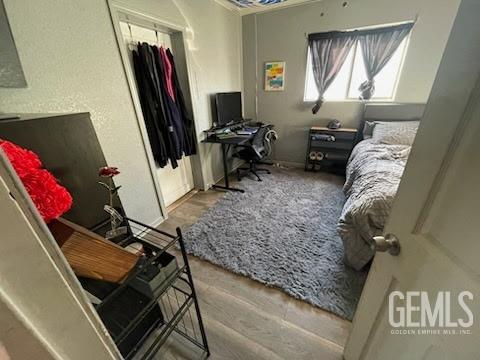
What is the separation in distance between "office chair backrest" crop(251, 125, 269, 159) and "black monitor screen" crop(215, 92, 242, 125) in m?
0.54

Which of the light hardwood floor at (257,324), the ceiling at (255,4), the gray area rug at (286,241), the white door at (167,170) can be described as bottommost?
the light hardwood floor at (257,324)

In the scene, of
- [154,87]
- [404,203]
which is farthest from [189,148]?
[404,203]

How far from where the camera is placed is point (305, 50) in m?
3.15

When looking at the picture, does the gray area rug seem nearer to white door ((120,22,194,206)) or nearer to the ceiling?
white door ((120,22,194,206))

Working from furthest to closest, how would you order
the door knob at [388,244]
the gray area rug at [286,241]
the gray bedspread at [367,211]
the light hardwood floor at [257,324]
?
1. the gray area rug at [286,241]
2. the gray bedspread at [367,211]
3. the light hardwood floor at [257,324]
4. the door knob at [388,244]

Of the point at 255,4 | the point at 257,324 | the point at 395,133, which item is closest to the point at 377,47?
the point at 395,133

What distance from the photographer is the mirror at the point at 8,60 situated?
1.05 meters

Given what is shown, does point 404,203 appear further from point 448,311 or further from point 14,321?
point 14,321

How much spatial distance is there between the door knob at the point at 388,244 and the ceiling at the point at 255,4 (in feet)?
11.2

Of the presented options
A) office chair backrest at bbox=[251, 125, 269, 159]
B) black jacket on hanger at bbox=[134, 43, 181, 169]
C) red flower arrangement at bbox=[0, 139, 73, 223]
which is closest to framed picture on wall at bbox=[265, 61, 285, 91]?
office chair backrest at bbox=[251, 125, 269, 159]

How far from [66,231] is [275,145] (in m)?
3.63

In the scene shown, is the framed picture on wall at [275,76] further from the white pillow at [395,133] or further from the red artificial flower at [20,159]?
the red artificial flower at [20,159]

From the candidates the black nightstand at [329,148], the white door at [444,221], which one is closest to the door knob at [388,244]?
the white door at [444,221]

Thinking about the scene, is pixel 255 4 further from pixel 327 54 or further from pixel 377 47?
pixel 377 47
